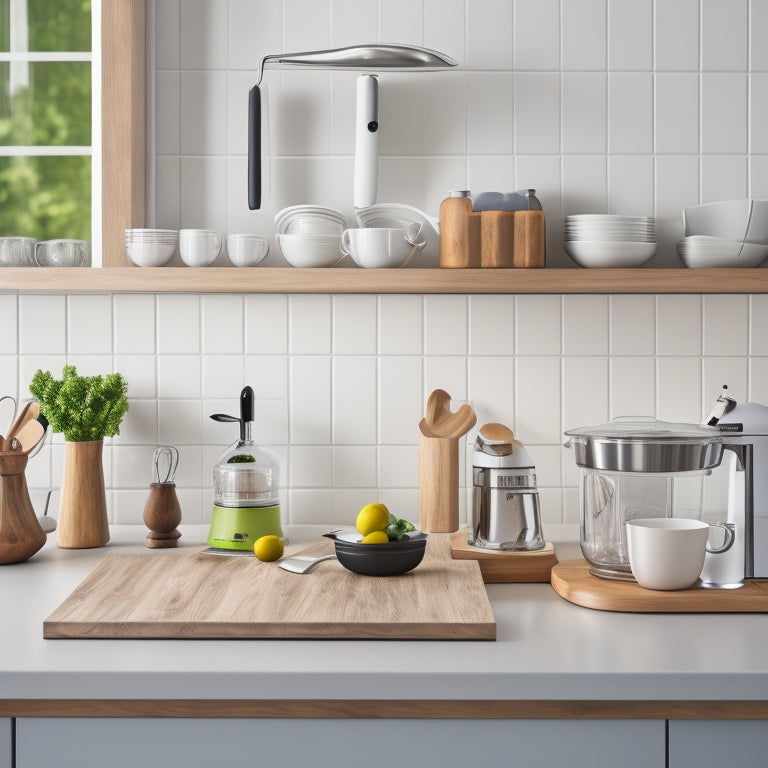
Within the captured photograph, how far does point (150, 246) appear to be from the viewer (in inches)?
66.4

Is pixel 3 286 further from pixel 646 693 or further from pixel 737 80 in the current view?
pixel 737 80

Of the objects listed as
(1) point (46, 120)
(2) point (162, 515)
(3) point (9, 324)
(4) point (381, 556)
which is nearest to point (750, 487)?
(4) point (381, 556)

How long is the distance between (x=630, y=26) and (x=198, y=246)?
1024mm

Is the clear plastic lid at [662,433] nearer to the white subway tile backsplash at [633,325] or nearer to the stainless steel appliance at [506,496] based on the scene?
the stainless steel appliance at [506,496]

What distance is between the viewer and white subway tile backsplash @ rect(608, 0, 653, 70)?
1816 millimetres

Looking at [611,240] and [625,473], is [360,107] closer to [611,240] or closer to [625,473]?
[611,240]

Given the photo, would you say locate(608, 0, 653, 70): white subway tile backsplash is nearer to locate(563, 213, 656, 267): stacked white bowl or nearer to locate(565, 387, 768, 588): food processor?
locate(563, 213, 656, 267): stacked white bowl

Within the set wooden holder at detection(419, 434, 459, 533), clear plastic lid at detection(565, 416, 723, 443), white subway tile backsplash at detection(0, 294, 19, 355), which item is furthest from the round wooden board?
white subway tile backsplash at detection(0, 294, 19, 355)

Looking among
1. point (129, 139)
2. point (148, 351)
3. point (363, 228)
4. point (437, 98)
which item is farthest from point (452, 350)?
point (129, 139)

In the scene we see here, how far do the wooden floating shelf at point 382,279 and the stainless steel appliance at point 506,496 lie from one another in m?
0.30

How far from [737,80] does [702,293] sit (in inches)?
18.1

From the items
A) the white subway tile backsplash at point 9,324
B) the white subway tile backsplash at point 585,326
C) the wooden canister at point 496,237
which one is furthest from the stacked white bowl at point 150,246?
the white subway tile backsplash at point 585,326

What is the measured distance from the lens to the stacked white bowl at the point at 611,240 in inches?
64.9

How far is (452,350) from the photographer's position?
1845mm
